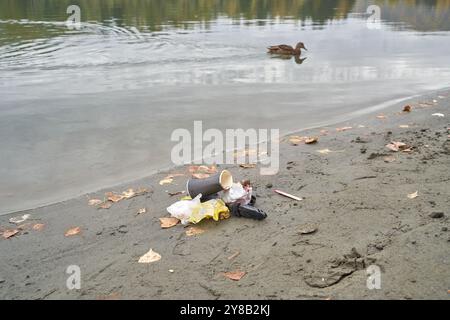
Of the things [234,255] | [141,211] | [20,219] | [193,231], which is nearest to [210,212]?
[193,231]

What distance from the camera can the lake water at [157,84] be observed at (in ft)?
23.6

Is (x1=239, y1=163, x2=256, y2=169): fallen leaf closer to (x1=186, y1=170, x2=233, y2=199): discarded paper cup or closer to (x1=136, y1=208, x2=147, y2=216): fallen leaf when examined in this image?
(x1=186, y1=170, x2=233, y2=199): discarded paper cup

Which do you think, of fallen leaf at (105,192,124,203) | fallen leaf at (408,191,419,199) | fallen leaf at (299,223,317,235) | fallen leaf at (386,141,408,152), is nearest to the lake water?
fallen leaf at (105,192,124,203)

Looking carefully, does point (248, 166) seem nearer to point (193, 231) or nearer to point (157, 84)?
point (193, 231)

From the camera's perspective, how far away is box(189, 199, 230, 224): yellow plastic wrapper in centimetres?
460

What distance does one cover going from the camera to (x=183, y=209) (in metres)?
4.76

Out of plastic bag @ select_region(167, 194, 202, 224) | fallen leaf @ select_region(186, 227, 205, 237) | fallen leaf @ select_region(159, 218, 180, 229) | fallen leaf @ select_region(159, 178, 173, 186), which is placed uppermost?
plastic bag @ select_region(167, 194, 202, 224)

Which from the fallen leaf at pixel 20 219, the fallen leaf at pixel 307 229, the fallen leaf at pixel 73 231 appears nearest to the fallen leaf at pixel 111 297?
the fallen leaf at pixel 73 231

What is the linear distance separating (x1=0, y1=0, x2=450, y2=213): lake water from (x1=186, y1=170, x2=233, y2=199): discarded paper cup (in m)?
1.84

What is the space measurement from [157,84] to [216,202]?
25.8 ft

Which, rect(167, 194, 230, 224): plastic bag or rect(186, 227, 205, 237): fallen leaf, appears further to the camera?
rect(167, 194, 230, 224): plastic bag

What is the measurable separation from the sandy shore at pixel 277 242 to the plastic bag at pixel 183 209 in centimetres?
18

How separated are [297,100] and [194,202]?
645 cm

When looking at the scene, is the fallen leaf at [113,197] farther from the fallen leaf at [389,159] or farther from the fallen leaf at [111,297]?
the fallen leaf at [389,159]
